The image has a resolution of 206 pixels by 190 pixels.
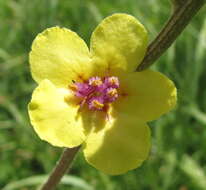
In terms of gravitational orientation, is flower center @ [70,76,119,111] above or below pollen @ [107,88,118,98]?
below

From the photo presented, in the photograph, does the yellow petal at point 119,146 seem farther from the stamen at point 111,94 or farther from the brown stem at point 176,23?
the brown stem at point 176,23

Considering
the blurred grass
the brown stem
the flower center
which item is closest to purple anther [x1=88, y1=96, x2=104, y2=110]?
the flower center

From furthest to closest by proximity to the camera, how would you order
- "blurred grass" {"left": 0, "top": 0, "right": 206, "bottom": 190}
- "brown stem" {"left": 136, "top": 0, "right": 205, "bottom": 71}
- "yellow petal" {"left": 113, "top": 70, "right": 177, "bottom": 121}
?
"blurred grass" {"left": 0, "top": 0, "right": 206, "bottom": 190} < "yellow petal" {"left": 113, "top": 70, "right": 177, "bottom": 121} < "brown stem" {"left": 136, "top": 0, "right": 205, "bottom": 71}

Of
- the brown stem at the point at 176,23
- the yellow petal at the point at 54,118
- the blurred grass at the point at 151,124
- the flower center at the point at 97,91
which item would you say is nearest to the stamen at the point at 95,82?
the flower center at the point at 97,91

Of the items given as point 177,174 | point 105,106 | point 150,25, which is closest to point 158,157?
point 177,174

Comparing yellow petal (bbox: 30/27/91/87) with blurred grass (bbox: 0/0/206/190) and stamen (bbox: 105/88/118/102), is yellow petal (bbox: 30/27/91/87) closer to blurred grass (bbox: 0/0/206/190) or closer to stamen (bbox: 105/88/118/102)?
stamen (bbox: 105/88/118/102)

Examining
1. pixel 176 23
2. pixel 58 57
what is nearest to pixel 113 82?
pixel 58 57

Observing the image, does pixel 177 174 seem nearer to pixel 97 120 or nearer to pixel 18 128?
pixel 18 128
